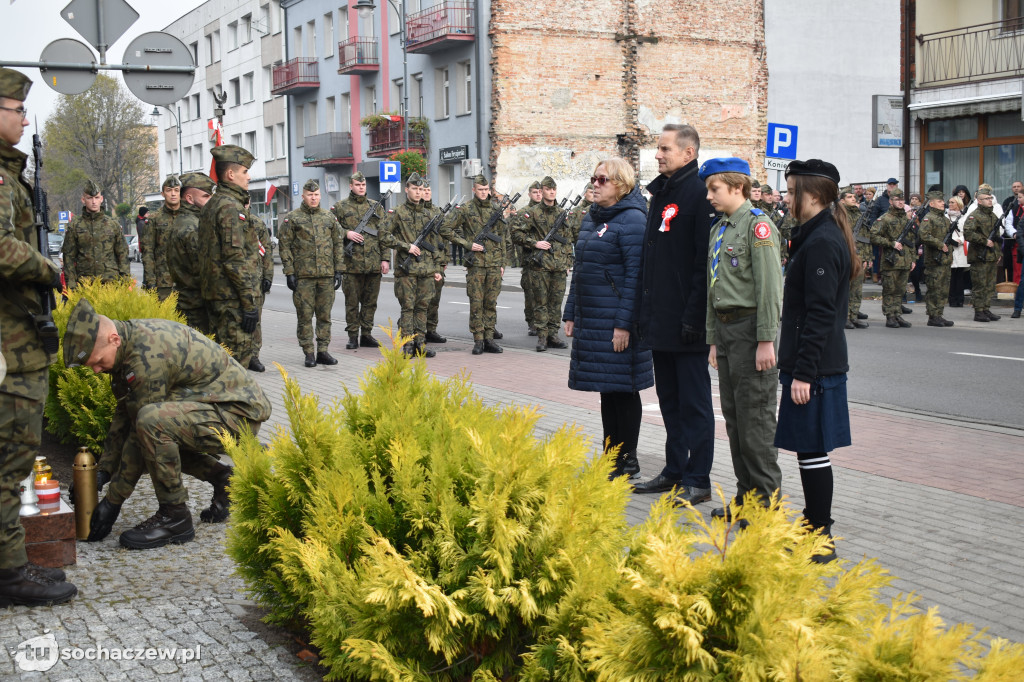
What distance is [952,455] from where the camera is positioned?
7.93m

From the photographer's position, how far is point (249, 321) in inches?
365

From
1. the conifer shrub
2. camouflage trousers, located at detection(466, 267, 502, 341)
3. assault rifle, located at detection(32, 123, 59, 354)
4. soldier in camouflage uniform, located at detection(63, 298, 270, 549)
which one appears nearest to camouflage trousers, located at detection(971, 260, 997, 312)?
camouflage trousers, located at detection(466, 267, 502, 341)

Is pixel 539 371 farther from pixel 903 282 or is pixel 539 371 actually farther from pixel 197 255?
pixel 903 282

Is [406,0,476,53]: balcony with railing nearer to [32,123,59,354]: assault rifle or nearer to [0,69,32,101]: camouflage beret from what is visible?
[32,123,59,354]: assault rifle

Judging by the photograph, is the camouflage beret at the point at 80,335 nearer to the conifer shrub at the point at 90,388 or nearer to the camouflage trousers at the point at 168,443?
the camouflage trousers at the point at 168,443

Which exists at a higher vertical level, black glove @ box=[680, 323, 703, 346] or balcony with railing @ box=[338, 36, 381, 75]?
balcony with railing @ box=[338, 36, 381, 75]

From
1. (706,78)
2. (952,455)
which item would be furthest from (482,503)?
(706,78)

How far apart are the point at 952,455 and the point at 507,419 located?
5460 mm

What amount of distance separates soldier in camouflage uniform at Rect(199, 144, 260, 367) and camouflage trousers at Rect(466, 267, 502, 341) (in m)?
5.23

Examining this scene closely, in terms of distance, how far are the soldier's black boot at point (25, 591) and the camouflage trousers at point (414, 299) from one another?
965 centimetres

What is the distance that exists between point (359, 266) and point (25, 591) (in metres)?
10.2

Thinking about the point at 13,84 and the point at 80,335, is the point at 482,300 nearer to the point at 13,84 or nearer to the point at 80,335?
the point at 80,335

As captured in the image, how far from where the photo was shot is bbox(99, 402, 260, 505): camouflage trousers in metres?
5.43

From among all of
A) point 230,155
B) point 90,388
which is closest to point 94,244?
point 230,155
